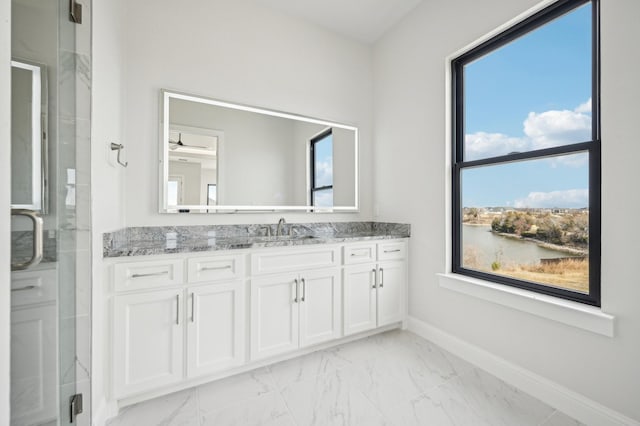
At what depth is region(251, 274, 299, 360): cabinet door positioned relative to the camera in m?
1.82

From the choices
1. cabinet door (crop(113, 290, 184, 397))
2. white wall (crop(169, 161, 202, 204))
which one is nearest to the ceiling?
white wall (crop(169, 161, 202, 204))

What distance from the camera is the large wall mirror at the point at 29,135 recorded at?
2.73ft

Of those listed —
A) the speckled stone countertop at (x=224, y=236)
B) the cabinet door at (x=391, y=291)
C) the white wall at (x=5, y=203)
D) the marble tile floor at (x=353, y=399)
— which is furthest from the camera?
the cabinet door at (x=391, y=291)

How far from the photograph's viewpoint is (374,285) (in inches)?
92.5

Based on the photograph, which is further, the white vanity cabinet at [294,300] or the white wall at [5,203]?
the white vanity cabinet at [294,300]

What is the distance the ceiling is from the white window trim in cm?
79

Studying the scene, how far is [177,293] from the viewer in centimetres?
160

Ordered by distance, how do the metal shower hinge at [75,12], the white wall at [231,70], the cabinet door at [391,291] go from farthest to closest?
the cabinet door at [391,291] → the white wall at [231,70] → the metal shower hinge at [75,12]

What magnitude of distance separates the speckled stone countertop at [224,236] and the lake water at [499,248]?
550 millimetres

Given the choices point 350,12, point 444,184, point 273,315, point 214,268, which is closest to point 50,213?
point 214,268

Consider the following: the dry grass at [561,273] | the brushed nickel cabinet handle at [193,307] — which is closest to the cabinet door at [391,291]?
the dry grass at [561,273]

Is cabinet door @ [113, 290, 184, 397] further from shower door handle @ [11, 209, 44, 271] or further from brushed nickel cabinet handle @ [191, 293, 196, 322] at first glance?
shower door handle @ [11, 209, 44, 271]

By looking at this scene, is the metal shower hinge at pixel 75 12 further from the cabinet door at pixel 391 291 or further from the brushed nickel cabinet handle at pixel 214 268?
the cabinet door at pixel 391 291

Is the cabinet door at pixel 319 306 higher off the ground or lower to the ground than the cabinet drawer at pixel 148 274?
lower
